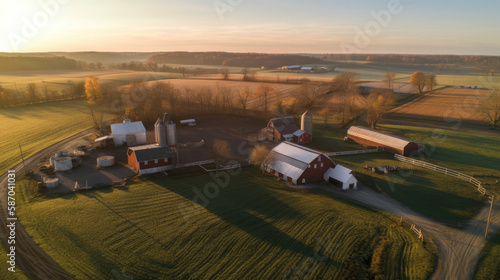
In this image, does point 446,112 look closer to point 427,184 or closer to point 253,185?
point 427,184

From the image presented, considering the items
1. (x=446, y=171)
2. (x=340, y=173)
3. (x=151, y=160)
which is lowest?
(x=446, y=171)

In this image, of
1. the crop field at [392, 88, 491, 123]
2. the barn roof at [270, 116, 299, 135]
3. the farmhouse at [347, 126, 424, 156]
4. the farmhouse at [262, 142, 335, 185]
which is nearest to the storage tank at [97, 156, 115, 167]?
the farmhouse at [262, 142, 335, 185]


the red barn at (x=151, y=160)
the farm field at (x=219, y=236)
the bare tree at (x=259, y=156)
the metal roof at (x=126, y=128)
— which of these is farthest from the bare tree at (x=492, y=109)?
the metal roof at (x=126, y=128)

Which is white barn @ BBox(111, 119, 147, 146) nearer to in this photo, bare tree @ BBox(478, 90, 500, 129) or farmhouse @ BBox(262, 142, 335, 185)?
farmhouse @ BBox(262, 142, 335, 185)

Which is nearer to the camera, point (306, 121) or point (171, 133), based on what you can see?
point (171, 133)

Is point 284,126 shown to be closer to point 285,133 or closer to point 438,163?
point 285,133

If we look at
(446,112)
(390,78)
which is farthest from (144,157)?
(390,78)

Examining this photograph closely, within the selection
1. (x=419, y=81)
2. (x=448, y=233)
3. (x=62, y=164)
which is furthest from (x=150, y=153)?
(x=419, y=81)
